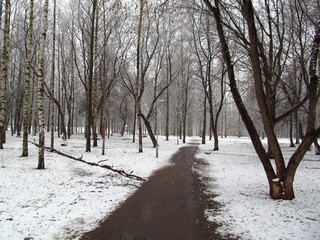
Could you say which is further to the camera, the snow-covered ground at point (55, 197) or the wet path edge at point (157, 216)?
the snow-covered ground at point (55, 197)

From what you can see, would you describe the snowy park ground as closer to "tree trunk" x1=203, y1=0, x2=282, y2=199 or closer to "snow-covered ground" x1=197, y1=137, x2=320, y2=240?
"snow-covered ground" x1=197, y1=137, x2=320, y2=240

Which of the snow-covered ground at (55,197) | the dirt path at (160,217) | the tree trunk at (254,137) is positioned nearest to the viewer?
the dirt path at (160,217)

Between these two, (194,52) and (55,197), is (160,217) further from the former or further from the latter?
(194,52)

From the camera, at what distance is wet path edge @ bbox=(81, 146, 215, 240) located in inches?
188

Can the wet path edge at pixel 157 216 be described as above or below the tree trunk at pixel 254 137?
below

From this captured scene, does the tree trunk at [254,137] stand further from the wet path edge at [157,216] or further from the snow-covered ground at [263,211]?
the wet path edge at [157,216]

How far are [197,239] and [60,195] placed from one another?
14.8ft

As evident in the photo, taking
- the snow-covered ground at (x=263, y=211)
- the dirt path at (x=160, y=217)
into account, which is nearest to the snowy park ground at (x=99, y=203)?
the snow-covered ground at (x=263, y=211)

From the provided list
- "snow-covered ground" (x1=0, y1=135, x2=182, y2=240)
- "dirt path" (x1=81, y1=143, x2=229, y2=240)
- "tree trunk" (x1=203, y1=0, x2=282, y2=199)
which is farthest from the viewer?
"tree trunk" (x1=203, y1=0, x2=282, y2=199)

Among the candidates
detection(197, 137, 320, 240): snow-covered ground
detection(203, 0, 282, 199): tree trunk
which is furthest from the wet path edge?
detection(203, 0, 282, 199): tree trunk

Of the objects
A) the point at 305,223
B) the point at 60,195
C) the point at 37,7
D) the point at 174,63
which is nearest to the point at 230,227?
the point at 305,223

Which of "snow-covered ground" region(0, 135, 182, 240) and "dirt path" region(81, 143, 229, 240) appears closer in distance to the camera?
"dirt path" region(81, 143, 229, 240)

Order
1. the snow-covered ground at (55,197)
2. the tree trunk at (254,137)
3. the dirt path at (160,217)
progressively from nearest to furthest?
the dirt path at (160,217), the snow-covered ground at (55,197), the tree trunk at (254,137)

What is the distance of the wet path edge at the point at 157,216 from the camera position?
188 inches
